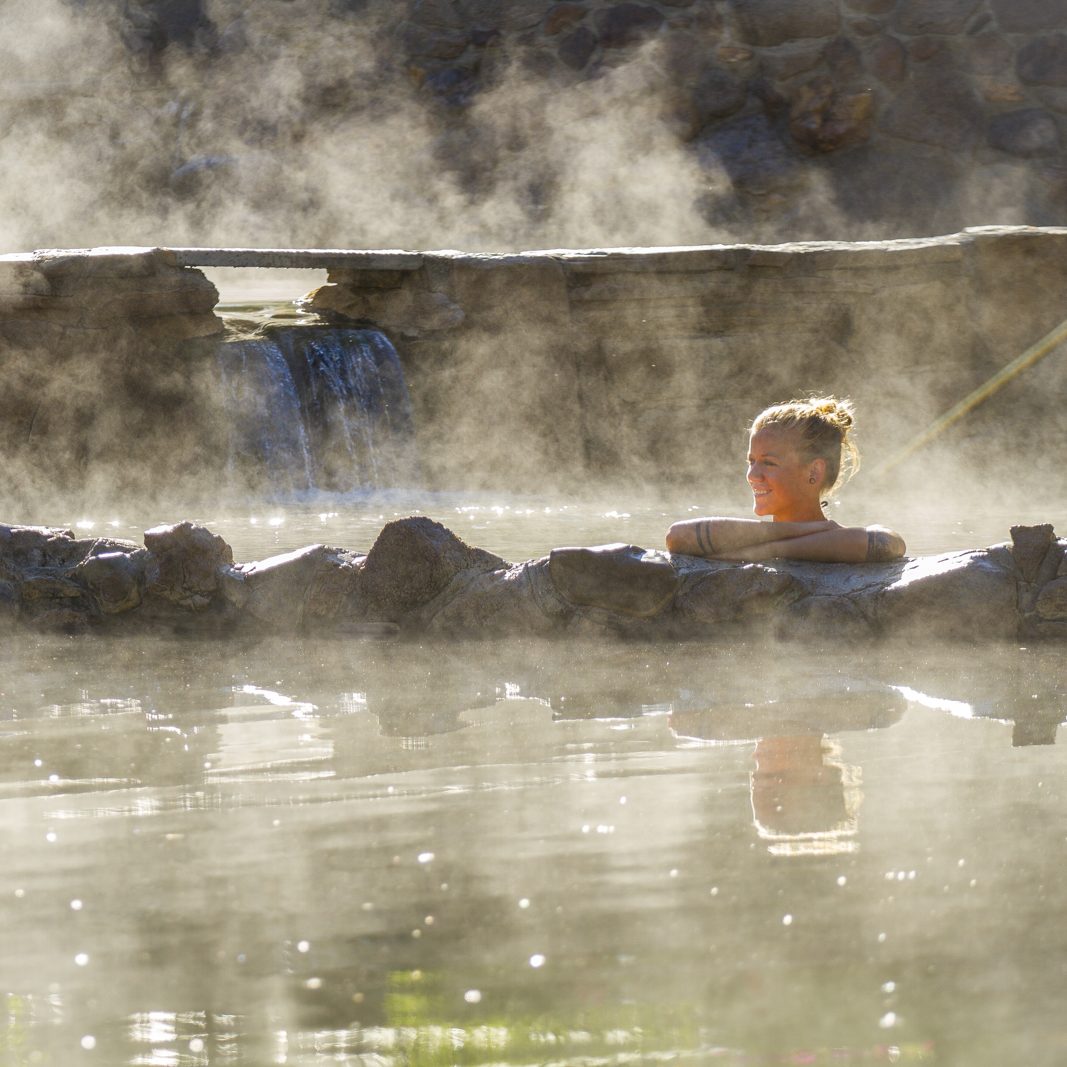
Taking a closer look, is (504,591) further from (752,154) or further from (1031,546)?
(752,154)

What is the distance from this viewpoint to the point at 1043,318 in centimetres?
750

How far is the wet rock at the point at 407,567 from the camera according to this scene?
3.38 metres

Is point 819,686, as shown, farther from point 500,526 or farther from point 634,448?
point 634,448

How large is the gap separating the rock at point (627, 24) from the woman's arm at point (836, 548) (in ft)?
26.6

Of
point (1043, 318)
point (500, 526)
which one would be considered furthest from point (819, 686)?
point (1043, 318)

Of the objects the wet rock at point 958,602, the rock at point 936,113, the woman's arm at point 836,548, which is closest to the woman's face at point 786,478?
the woman's arm at point 836,548

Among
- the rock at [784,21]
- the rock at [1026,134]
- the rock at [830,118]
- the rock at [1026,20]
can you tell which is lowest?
the rock at [1026,134]

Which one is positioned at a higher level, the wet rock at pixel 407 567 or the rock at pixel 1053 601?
the wet rock at pixel 407 567

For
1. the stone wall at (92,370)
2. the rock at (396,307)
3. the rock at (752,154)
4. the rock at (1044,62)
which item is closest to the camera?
the stone wall at (92,370)

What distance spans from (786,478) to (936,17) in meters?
8.18

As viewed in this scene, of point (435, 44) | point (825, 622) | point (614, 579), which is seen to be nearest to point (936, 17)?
point (435, 44)

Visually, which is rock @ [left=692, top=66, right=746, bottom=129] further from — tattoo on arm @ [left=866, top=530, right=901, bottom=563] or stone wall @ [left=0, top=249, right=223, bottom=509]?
tattoo on arm @ [left=866, top=530, right=901, bottom=563]

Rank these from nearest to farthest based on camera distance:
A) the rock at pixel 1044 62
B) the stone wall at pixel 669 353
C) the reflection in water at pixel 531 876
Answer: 1. the reflection in water at pixel 531 876
2. the stone wall at pixel 669 353
3. the rock at pixel 1044 62

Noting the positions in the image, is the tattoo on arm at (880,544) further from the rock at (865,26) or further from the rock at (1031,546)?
the rock at (865,26)
